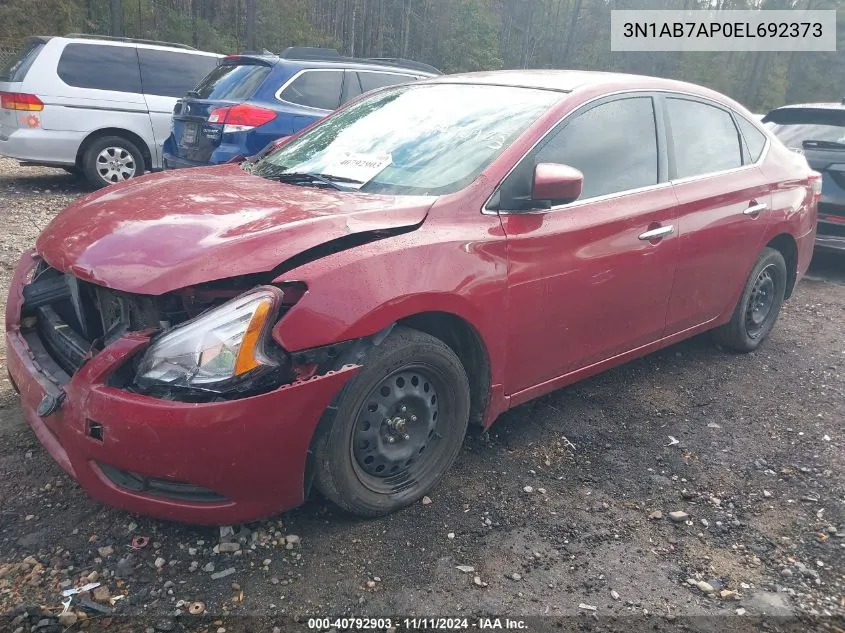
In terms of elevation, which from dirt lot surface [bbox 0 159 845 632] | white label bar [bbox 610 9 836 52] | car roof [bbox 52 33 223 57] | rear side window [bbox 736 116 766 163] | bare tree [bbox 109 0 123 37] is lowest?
dirt lot surface [bbox 0 159 845 632]

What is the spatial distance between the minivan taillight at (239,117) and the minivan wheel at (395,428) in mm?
4802

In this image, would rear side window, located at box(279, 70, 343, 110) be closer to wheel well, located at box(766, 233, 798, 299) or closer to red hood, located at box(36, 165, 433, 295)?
red hood, located at box(36, 165, 433, 295)

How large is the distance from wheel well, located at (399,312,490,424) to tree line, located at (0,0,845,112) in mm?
18689

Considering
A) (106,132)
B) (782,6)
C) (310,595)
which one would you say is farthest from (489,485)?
(782,6)

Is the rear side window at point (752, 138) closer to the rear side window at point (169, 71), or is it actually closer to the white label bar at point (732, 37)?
the rear side window at point (169, 71)

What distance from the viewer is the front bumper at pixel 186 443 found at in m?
2.14

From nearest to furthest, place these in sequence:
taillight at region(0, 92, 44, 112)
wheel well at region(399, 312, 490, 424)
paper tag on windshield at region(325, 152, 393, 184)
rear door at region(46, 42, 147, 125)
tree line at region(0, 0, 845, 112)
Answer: wheel well at region(399, 312, 490, 424) < paper tag on windshield at region(325, 152, 393, 184) < taillight at region(0, 92, 44, 112) < rear door at region(46, 42, 147, 125) < tree line at region(0, 0, 845, 112)

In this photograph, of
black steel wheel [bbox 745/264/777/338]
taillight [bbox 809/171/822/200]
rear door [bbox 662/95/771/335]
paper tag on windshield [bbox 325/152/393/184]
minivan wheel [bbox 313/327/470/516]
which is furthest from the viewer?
taillight [bbox 809/171/822/200]

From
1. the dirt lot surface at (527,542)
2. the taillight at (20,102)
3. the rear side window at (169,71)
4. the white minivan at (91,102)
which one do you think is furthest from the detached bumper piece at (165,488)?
the rear side window at (169,71)

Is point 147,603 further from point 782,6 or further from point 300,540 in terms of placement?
point 782,6

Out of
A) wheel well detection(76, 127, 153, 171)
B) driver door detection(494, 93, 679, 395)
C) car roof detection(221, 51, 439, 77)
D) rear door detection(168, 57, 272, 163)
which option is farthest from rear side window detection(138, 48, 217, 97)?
driver door detection(494, 93, 679, 395)

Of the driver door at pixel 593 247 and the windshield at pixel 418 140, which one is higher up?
the windshield at pixel 418 140

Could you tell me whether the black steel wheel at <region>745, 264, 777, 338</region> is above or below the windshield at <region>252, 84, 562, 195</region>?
below

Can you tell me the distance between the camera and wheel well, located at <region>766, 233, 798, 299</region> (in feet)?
15.2
